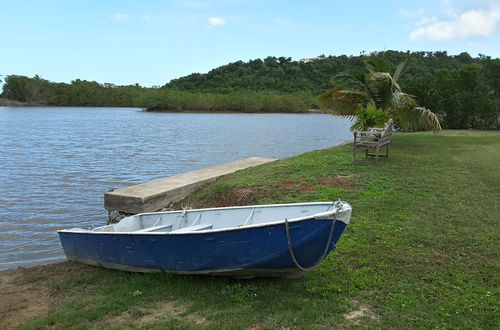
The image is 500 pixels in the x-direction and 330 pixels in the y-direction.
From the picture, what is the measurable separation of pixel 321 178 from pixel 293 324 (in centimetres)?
762

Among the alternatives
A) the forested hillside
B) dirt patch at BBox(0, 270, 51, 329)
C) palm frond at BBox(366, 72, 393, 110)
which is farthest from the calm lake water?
the forested hillside

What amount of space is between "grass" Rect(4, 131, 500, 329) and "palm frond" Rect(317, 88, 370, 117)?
11523mm

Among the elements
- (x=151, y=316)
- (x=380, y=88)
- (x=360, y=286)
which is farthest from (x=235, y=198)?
(x=380, y=88)

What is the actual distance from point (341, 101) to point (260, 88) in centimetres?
10830

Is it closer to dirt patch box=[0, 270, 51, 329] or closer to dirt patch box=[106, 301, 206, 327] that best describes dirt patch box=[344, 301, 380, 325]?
dirt patch box=[106, 301, 206, 327]

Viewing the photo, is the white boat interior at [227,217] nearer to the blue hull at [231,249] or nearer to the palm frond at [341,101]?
the blue hull at [231,249]

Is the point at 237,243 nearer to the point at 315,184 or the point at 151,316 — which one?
the point at 151,316

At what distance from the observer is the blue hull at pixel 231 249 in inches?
209

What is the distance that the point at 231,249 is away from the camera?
561 cm

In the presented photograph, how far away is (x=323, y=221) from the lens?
519cm

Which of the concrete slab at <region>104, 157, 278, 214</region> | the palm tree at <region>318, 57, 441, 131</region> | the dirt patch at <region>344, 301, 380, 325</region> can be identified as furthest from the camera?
the palm tree at <region>318, 57, 441, 131</region>

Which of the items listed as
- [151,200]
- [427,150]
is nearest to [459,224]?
[151,200]

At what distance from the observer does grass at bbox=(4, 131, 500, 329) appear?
497 centimetres

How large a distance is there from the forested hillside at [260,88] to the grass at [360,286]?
88.1ft
